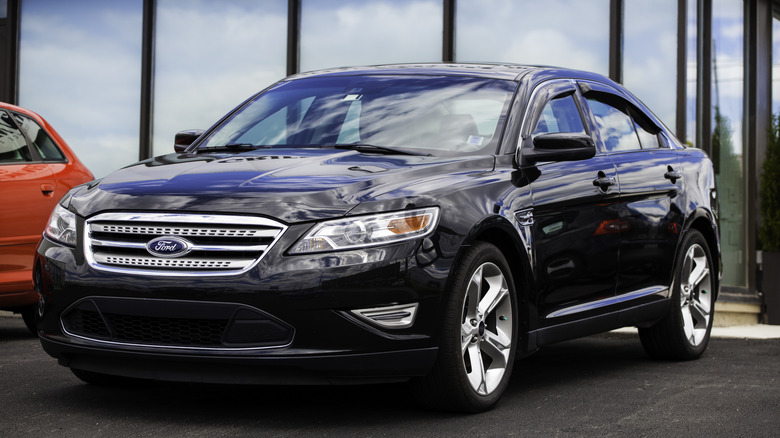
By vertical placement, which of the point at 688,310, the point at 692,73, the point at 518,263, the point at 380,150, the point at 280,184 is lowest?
the point at 688,310

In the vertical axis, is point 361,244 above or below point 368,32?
below

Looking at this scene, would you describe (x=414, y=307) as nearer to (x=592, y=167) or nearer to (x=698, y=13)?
(x=592, y=167)

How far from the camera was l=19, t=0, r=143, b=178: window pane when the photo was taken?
13.1 metres

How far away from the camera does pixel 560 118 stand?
19.8 feet

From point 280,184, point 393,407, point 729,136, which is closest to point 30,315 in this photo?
point 393,407

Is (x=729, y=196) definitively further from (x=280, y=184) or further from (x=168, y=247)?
(x=168, y=247)

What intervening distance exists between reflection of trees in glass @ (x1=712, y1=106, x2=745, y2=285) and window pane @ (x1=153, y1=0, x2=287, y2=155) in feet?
15.6

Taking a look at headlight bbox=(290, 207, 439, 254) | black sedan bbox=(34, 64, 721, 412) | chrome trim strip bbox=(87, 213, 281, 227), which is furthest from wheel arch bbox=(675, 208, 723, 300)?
Result: chrome trim strip bbox=(87, 213, 281, 227)

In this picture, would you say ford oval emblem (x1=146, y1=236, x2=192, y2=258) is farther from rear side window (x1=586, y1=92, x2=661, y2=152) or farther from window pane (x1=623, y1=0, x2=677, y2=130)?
window pane (x1=623, y1=0, x2=677, y2=130)

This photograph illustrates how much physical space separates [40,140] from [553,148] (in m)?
4.21

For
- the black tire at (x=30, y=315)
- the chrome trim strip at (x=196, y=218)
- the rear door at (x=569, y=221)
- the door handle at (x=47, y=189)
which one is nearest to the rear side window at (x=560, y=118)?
the rear door at (x=569, y=221)

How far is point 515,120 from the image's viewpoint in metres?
5.49

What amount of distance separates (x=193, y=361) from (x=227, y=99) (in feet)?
28.2

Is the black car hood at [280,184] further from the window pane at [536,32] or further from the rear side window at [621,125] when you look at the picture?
the window pane at [536,32]
